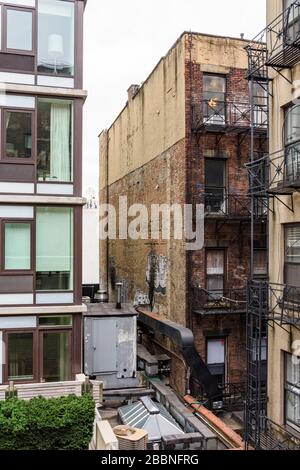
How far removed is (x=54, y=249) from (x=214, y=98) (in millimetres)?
8030

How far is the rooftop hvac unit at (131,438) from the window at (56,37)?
31.0 ft

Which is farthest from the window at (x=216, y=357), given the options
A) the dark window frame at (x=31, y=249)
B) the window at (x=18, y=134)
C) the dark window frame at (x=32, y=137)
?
the window at (x=18, y=134)

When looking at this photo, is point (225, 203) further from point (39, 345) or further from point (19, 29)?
point (19, 29)

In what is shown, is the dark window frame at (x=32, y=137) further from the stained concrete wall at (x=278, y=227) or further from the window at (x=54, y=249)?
the stained concrete wall at (x=278, y=227)

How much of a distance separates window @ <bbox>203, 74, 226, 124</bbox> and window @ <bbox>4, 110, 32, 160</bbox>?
651cm

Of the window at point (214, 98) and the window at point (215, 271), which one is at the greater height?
the window at point (214, 98)

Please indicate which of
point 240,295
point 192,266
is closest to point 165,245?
point 192,266

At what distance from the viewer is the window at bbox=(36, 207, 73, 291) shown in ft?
40.5

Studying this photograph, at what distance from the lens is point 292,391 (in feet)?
35.6

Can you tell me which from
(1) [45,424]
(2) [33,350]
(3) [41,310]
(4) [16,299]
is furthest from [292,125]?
(1) [45,424]

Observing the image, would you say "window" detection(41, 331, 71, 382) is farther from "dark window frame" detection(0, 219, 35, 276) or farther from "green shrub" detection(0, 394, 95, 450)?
"dark window frame" detection(0, 219, 35, 276)

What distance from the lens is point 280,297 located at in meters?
11.4

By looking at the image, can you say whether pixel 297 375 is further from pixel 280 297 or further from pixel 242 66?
pixel 242 66

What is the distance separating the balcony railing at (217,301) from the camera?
1531 cm
